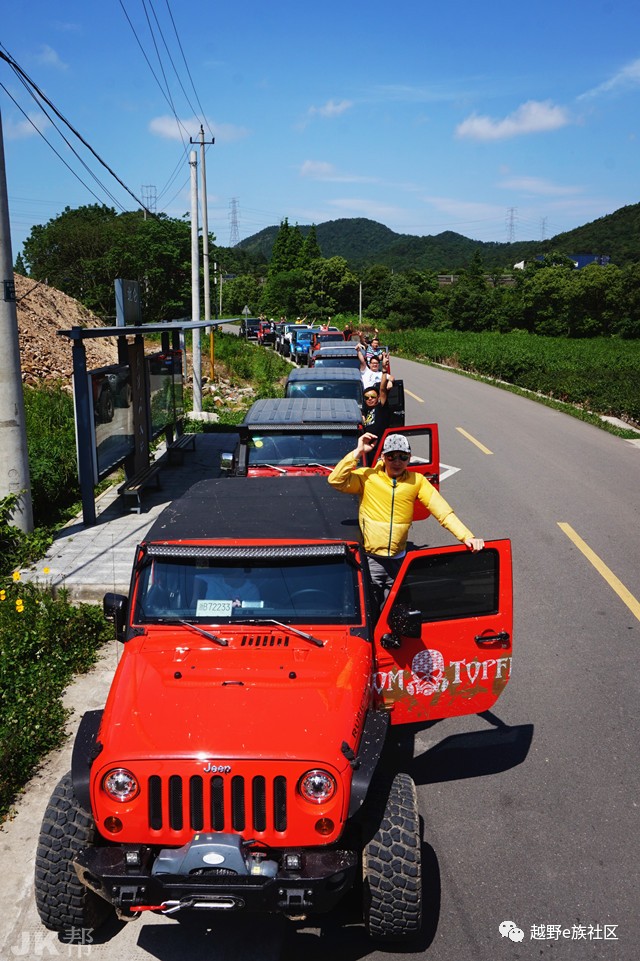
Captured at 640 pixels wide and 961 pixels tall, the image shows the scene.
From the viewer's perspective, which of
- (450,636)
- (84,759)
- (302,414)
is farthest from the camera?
(302,414)

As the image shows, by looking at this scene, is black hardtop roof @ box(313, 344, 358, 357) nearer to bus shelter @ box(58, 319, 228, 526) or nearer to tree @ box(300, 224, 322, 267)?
bus shelter @ box(58, 319, 228, 526)

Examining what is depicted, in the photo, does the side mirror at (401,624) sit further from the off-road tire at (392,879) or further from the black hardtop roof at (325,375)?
the black hardtop roof at (325,375)

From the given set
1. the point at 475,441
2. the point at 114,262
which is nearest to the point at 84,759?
the point at 475,441

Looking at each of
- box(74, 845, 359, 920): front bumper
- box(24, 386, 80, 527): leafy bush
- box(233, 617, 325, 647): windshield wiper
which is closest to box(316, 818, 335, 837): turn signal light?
box(74, 845, 359, 920): front bumper

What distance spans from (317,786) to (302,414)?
6.89 meters

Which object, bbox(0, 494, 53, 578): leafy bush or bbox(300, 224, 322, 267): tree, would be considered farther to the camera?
bbox(300, 224, 322, 267): tree

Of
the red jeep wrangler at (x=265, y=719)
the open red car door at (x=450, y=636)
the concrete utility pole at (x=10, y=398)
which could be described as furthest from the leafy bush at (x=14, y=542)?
the open red car door at (x=450, y=636)

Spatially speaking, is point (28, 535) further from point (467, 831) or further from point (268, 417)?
point (467, 831)

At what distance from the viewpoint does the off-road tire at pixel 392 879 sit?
13.3ft

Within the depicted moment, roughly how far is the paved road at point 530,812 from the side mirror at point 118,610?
4.40 feet

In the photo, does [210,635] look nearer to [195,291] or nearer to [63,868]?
[63,868]

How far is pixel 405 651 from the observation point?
5.24m

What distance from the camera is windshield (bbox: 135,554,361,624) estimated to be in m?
5.04

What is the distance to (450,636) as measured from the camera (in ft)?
17.4
